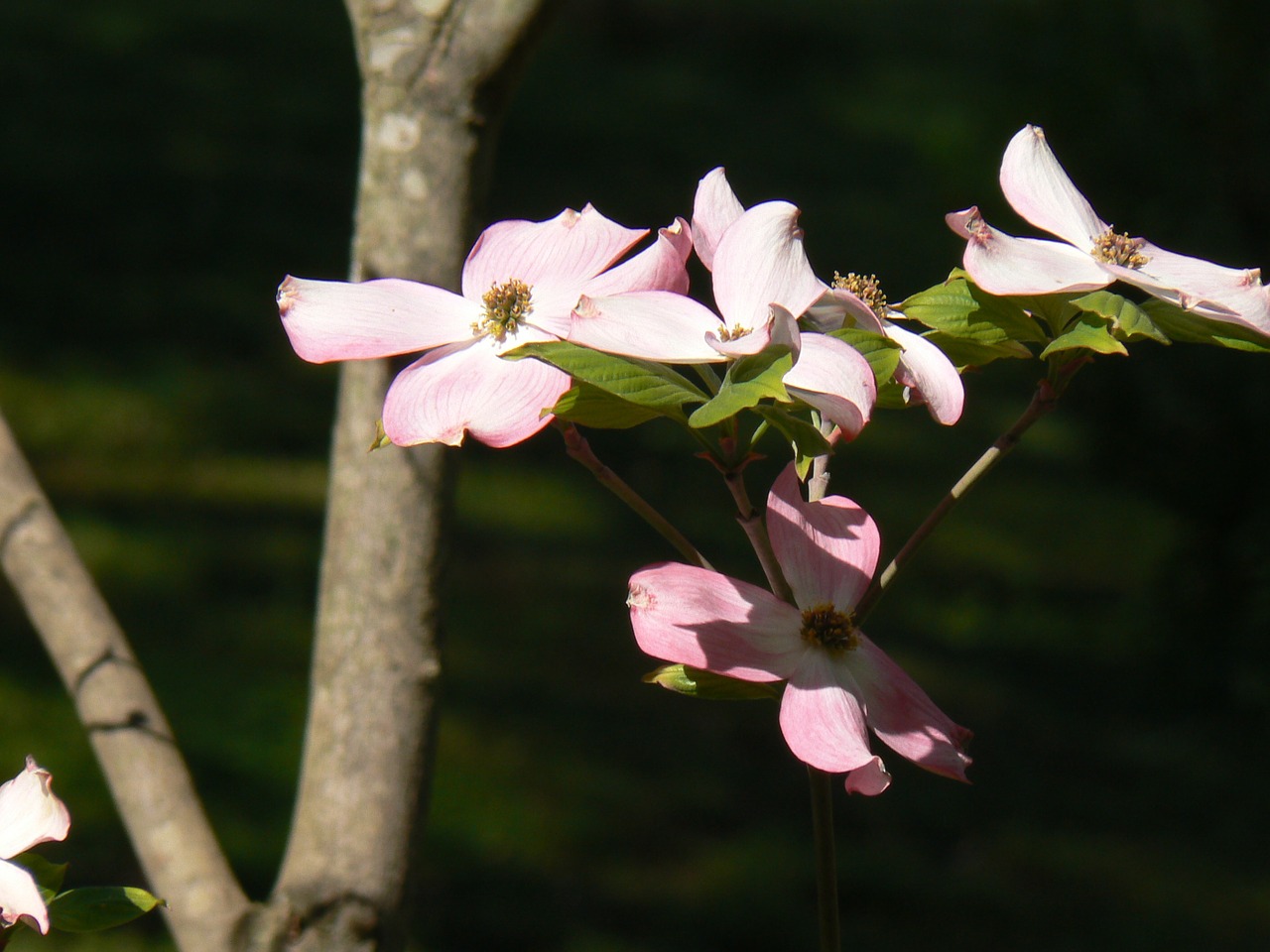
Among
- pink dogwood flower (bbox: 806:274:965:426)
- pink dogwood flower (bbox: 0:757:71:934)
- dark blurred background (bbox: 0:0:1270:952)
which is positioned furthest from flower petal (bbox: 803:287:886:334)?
dark blurred background (bbox: 0:0:1270:952)

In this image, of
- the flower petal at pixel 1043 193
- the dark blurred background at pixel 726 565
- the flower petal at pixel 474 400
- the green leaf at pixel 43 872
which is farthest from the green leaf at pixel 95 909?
the dark blurred background at pixel 726 565

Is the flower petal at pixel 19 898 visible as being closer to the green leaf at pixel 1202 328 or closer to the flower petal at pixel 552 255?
the flower petal at pixel 552 255

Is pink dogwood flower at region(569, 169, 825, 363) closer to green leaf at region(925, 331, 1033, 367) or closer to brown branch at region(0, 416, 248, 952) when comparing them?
green leaf at region(925, 331, 1033, 367)

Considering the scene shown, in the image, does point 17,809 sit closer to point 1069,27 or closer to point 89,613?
point 89,613

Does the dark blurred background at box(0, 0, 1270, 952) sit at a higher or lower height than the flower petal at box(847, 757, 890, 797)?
higher

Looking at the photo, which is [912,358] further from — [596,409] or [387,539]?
[387,539]

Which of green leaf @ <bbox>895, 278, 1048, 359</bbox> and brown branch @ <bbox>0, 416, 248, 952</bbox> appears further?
brown branch @ <bbox>0, 416, 248, 952</bbox>


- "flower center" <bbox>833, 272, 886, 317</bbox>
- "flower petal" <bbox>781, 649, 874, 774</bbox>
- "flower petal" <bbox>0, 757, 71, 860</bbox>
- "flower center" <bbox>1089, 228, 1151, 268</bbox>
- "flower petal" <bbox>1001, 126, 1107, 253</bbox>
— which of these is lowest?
"flower petal" <bbox>0, 757, 71, 860</bbox>

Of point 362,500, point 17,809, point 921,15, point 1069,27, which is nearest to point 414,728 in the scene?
point 362,500
